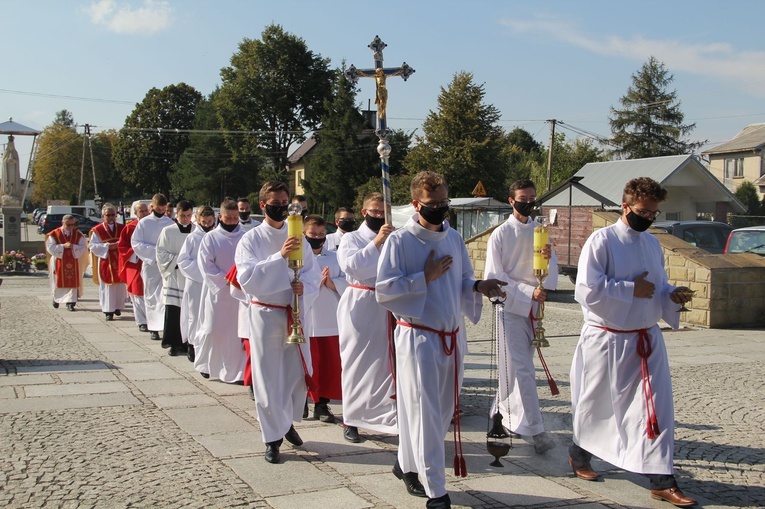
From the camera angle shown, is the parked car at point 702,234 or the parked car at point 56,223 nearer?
the parked car at point 702,234

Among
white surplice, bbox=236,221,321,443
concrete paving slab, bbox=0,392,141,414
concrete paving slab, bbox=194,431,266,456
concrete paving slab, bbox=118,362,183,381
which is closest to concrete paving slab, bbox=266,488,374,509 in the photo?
white surplice, bbox=236,221,321,443

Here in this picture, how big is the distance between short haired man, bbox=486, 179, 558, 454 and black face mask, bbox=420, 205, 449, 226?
1.19 meters

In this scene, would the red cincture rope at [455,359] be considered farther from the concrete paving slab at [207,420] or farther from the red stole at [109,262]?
the red stole at [109,262]

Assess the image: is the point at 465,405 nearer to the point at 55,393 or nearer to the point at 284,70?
the point at 55,393

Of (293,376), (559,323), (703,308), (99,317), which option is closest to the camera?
(293,376)

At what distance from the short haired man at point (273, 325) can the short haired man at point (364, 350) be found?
1.28 feet

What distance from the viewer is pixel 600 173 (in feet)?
120

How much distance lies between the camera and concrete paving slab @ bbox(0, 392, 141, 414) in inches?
292

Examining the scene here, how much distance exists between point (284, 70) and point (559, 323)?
149 feet

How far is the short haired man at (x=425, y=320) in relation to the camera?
4.88 metres

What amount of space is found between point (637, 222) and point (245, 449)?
10.6 ft

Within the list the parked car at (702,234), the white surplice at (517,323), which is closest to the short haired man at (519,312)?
the white surplice at (517,323)

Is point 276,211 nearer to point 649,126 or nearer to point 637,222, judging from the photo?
point 637,222

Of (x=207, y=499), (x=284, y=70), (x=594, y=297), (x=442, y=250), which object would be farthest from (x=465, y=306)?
(x=284, y=70)
